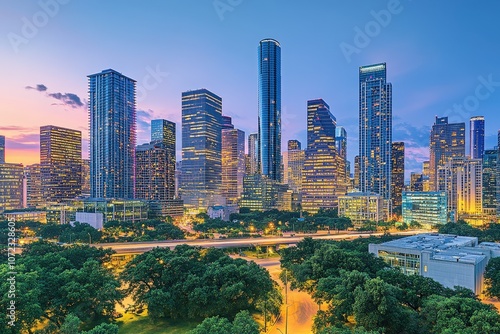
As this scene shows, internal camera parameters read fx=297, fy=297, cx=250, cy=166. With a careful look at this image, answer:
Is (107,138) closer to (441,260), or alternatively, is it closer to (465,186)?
(441,260)

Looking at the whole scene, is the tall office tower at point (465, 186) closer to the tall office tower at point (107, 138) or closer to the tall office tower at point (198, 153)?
the tall office tower at point (198, 153)

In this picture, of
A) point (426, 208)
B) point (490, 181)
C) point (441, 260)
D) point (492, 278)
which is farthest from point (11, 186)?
point (490, 181)

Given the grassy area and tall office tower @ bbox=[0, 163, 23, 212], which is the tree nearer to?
the grassy area

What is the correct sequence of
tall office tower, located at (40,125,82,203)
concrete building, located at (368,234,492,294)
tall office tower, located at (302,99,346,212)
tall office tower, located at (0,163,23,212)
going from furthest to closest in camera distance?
tall office tower, located at (302,99,346,212), tall office tower, located at (40,125,82,203), tall office tower, located at (0,163,23,212), concrete building, located at (368,234,492,294)

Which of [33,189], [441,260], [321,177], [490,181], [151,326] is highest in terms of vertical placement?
[321,177]

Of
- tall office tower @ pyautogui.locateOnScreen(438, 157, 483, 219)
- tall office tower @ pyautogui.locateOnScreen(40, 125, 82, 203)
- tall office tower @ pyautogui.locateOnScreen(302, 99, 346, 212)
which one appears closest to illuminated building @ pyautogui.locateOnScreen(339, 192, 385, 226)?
tall office tower @ pyautogui.locateOnScreen(302, 99, 346, 212)

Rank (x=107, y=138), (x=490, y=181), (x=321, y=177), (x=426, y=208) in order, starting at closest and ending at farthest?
(x=426, y=208) → (x=490, y=181) → (x=321, y=177) → (x=107, y=138)
